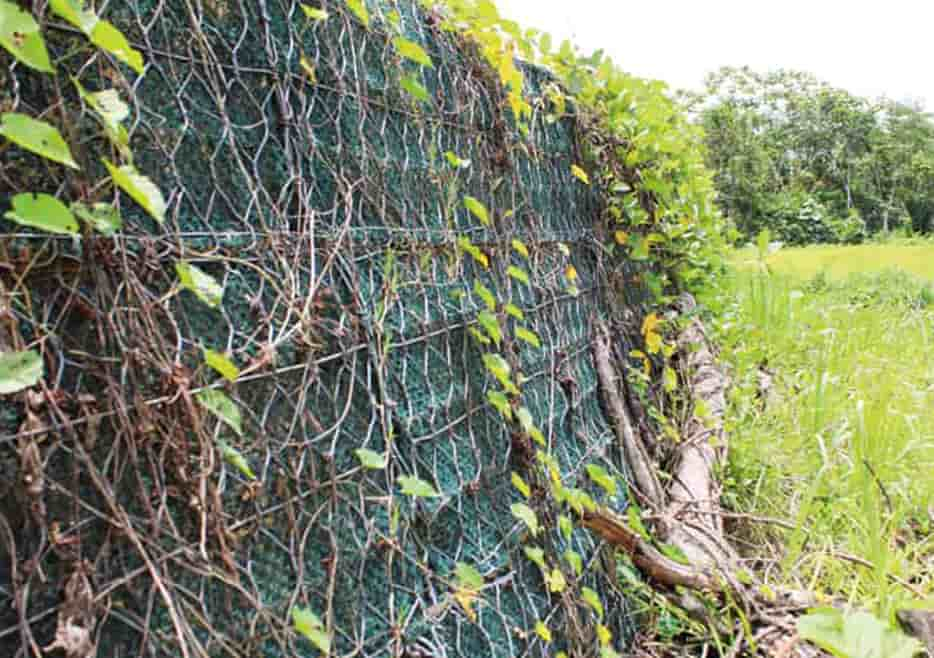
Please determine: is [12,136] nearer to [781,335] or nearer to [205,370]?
[205,370]

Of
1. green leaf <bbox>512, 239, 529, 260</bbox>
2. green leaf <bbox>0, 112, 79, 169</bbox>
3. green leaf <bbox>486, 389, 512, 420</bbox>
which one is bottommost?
green leaf <bbox>486, 389, 512, 420</bbox>

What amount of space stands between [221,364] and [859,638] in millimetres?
964

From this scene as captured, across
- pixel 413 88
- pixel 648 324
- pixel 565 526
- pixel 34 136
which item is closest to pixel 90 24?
pixel 34 136

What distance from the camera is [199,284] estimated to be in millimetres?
795

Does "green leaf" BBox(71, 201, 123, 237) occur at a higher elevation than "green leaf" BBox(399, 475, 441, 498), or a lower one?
higher

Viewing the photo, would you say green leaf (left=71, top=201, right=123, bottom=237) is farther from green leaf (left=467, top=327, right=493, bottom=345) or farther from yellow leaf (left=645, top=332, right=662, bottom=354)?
yellow leaf (left=645, top=332, right=662, bottom=354)

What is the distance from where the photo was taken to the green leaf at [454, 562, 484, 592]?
1.15 meters

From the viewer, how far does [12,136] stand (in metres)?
0.61

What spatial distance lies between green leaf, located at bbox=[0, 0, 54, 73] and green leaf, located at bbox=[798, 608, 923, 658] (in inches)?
47.3

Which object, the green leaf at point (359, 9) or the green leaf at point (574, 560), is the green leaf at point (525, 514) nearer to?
the green leaf at point (574, 560)

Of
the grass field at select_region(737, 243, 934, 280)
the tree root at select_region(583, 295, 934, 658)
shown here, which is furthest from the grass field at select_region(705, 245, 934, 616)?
the grass field at select_region(737, 243, 934, 280)

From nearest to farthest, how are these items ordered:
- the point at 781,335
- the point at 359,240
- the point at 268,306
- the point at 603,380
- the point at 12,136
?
the point at 12,136, the point at 268,306, the point at 359,240, the point at 603,380, the point at 781,335

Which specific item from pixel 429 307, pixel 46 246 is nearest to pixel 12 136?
pixel 46 246

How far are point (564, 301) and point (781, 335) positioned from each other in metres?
1.78
